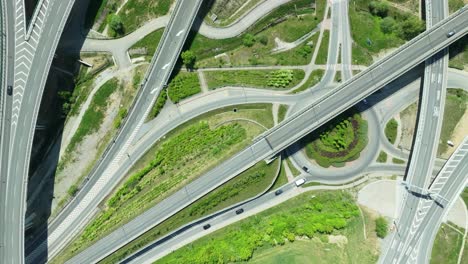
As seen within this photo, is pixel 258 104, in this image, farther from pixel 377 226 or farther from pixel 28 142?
pixel 28 142

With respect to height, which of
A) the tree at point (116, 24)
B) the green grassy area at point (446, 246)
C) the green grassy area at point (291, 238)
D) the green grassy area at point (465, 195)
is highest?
the tree at point (116, 24)

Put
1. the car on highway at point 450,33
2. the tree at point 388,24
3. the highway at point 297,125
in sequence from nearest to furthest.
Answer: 1. the car on highway at point 450,33
2. the highway at point 297,125
3. the tree at point 388,24

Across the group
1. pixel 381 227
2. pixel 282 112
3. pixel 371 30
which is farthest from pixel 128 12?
pixel 381 227

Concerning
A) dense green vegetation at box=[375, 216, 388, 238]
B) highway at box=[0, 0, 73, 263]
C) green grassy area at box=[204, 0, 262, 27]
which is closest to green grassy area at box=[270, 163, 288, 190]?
dense green vegetation at box=[375, 216, 388, 238]

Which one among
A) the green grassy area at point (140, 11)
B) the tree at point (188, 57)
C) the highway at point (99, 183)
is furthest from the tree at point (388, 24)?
the highway at point (99, 183)

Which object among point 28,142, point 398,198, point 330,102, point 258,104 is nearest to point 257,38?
point 258,104

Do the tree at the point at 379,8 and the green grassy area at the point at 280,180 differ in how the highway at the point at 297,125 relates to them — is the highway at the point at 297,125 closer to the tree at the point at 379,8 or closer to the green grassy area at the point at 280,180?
the green grassy area at the point at 280,180

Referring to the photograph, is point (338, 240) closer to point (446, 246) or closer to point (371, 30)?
point (446, 246)
